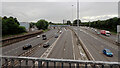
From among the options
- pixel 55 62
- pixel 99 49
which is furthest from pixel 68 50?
pixel 55 62

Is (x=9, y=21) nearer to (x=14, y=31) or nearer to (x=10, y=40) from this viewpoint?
(x=14, y=31)

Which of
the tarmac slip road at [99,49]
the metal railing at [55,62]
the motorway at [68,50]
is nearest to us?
the metal railing at [55,62]

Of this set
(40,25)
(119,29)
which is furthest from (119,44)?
(40,25)

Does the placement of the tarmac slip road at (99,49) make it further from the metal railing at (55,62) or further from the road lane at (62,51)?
the metal railing at (55,62)

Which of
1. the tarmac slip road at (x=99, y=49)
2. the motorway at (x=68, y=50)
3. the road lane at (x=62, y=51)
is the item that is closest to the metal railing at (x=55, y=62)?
the motorway at (x=68, y=50)

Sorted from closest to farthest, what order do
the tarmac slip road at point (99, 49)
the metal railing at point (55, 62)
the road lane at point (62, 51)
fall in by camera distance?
the metal railing at point (55, 62)
the tarmac slip road at point (99, 49)
the road lane at point (62, 51)

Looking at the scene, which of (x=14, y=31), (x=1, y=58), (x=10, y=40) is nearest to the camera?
(x=1, y=58)

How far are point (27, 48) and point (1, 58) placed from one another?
1814 centimetres

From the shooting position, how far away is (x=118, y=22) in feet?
150

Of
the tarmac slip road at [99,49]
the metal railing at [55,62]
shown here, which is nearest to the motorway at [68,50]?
the tarmac slip road at [99,49]

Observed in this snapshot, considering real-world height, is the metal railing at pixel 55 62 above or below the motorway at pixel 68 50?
above

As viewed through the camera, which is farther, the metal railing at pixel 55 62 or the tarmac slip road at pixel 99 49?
the tarmac slip road at pixel 99 49

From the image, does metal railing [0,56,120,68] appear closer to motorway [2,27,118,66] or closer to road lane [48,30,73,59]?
motorway [2,27,118,66]

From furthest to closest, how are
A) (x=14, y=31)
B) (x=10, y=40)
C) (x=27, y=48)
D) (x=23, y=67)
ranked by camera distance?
(x=14, y=31) → (x=10, y=40) → (x=27, y=48) → (x=23, y=67)
